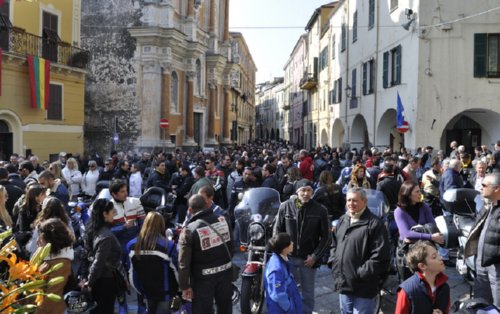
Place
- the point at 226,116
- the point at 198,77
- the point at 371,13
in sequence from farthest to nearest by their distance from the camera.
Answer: the point at 226,116
the point at 198,77
the point at 371,13

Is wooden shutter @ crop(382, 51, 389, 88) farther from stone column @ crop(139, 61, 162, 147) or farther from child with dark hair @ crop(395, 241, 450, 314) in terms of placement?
child with dark hair @ crop(395, 241, 450, 314)

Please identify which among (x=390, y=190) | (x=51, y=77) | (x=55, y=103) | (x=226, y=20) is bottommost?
(x=390, y=190)

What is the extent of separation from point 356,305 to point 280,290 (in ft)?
2.44

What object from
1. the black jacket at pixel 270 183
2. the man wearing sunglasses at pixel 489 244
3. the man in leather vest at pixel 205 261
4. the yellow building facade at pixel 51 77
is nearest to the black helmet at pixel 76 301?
the man in leather vest at pixel 205 261

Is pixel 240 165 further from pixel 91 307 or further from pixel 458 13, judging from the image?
pixel 458 13

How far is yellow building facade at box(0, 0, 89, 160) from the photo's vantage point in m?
18.6

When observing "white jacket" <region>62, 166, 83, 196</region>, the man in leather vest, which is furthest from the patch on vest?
"white jacket" <region>62, 166, 83, 196</region>

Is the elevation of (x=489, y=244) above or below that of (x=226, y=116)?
below

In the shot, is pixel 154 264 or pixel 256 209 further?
pixel 256 209

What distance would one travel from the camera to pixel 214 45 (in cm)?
3791

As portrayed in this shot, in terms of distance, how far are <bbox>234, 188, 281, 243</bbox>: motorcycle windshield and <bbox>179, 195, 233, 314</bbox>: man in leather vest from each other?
1.78m

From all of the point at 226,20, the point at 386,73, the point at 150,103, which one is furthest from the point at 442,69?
the point at 226,20

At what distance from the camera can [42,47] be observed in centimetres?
2034

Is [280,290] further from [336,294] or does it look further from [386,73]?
[386,73]
